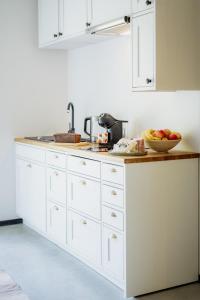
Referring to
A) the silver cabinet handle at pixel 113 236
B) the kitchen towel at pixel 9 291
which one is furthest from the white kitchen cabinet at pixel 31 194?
the kitchen towel at pixel 9 291

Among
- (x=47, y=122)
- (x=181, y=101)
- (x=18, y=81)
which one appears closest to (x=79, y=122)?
(x=47, y=122)

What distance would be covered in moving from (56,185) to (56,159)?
22 centimetres

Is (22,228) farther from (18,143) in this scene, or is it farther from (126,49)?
(126,49)

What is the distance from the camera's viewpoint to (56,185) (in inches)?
168

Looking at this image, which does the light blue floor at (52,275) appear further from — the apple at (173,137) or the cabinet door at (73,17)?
the cabinet door at (73,17)

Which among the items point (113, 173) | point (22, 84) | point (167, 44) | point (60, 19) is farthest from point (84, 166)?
point (22, 84)

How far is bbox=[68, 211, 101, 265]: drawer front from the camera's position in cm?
359

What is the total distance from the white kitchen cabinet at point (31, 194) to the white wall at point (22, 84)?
0.51 ft

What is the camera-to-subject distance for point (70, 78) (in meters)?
5.30

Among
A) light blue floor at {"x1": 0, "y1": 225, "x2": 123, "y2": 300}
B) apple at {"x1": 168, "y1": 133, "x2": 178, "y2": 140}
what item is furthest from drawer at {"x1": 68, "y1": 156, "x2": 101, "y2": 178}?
light blue floor at {"x1": 0, "y1": 225, "x2": 123, "y2": 300}

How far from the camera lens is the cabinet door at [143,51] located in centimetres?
330

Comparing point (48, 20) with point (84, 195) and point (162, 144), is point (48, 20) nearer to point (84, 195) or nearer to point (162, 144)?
point (84, 195)

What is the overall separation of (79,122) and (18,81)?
0.75 m

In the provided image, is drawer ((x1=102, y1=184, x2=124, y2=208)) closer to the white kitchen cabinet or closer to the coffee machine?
the coffee machine
